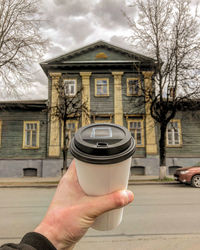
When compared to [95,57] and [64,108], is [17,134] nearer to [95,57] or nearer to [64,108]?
[64,108]

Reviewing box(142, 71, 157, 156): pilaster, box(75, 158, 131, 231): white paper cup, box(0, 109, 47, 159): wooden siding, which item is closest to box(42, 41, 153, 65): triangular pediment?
box(142, 71, 157, 156): pilaster

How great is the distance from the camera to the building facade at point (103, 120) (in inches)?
760

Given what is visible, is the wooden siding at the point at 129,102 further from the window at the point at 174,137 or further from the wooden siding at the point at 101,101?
the window at the point at 174,137

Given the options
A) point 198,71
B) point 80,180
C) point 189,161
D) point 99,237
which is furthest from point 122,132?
point 189,161

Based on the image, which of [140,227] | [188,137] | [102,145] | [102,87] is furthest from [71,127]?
[102,145]

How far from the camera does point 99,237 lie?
4.71 meters

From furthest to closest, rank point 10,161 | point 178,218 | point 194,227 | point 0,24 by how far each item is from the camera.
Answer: point 10,161 < point 0,24 < point 178,218 < point 194,227

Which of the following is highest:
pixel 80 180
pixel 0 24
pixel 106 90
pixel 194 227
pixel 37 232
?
pixel 0 24

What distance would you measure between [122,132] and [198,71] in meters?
16.0

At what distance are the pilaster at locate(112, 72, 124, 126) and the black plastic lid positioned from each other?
60.5 ft

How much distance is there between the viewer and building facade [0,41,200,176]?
63.3 ft

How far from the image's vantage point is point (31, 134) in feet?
65.6

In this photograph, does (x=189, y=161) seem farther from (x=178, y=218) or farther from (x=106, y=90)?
(x=178, y=218)

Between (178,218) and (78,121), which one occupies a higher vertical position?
(78,121)
